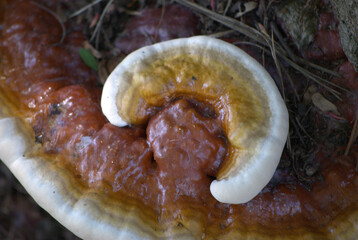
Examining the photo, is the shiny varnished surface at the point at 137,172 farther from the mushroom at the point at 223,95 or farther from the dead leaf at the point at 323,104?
the mushroom at the point at 223,95

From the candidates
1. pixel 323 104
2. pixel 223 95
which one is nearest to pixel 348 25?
pixel 323 104

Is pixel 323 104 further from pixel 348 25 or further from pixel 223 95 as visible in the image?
pixel 223 95

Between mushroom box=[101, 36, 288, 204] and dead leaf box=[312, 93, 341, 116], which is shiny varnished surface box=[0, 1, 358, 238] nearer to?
dead leaf box=[312, 93, 341, 116]

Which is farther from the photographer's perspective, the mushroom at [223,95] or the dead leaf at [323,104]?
the dead leaf at [323,104]

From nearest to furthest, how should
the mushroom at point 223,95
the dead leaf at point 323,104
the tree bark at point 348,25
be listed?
the mushroom at point 223,95 → the tree bark at point 348,25 → the dead leaf at point 323,104

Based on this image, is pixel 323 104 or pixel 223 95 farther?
pixel 323 104

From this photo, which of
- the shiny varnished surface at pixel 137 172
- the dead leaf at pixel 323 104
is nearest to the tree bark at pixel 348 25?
the shiny varnished surface at pixel 137 172

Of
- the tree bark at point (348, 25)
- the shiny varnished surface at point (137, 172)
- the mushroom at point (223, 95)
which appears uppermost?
the tree bark at point (348, 25)
